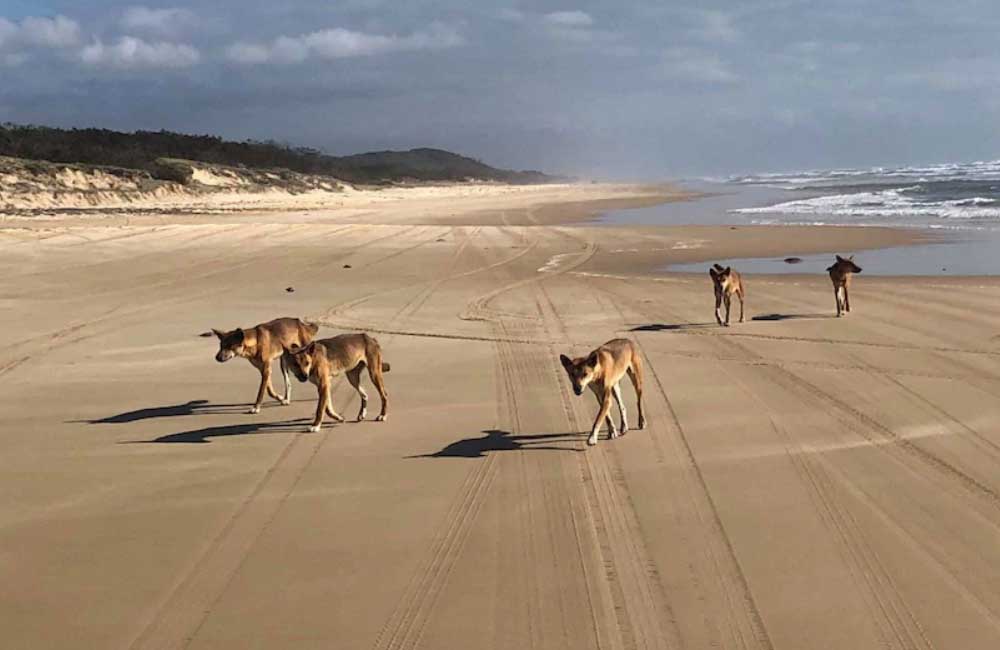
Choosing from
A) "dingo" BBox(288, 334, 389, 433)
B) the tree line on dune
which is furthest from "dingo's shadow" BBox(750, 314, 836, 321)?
the tree line on dune

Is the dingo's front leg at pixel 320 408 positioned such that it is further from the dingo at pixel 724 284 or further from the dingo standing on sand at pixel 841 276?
the dingo standing on sand at pixel 841 276

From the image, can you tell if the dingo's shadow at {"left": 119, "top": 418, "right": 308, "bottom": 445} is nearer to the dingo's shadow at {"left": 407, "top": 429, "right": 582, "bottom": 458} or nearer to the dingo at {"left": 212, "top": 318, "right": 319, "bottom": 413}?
the dingo at {"left": 212, "top": 318, "right": 319, "bottom": 413}

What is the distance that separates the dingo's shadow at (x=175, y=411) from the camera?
9438 millimetres

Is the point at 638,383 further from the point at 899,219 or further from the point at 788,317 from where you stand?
the point at 899,219

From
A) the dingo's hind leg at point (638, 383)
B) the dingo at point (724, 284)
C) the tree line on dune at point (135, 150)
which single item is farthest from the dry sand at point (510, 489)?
the tree line on dune at point (135, 150)

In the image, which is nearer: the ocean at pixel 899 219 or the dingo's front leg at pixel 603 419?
the dingo's front leg at pixel 603 419

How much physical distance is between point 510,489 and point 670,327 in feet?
25.5

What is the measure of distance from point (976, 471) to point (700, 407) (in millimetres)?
2862

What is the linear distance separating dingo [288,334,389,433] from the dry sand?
342 mm

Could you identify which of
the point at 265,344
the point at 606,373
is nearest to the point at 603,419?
the point at 606,373

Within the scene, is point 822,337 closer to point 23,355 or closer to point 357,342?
point 357,342

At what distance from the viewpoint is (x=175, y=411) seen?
32.1 ft

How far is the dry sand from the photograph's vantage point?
526 cm

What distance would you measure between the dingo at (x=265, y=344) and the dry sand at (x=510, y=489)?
1.01ft
